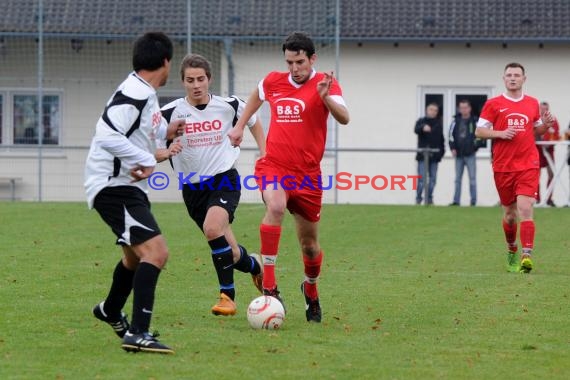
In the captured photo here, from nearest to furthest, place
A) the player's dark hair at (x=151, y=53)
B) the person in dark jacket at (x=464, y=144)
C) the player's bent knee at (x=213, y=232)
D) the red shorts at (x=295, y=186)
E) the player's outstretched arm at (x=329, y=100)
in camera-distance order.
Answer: the player's dark hair at (x=151, y=53), the player's outstretched arm at (x=329, y=100), the red shorts at (x=295, y=186), the player's bent knee at (x=213, y=232), the person in dark jacket at (x=464, y=144)

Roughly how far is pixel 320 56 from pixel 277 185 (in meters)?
19.6

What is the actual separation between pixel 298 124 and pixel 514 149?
5036mm

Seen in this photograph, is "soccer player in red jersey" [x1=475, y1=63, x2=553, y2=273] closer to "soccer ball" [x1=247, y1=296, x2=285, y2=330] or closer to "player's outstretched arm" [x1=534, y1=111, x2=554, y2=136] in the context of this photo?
"player's outstretched arm" [x1=534, y1=111, x2=554, y2=136]

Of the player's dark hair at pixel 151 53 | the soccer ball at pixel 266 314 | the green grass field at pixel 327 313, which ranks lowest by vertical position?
the green grass field at pixel 327 313

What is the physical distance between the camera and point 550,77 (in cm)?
3055

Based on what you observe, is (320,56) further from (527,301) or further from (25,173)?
(527,301)

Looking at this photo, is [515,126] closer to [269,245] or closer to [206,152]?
[206,152]

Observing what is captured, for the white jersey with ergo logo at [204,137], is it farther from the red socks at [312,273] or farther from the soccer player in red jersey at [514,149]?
the soccer player in red jersey at [514,149]

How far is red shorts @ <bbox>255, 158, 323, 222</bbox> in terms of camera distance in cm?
915

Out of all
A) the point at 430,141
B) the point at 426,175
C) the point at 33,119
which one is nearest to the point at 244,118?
the point at 426,175

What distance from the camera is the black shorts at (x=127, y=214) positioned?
7594 millimetres

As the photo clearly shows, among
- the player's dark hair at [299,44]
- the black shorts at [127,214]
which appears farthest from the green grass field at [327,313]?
the player's dark hair at [299,44]

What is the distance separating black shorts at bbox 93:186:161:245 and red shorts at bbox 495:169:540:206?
6734 millimetres

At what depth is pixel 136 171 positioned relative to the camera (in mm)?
7566
